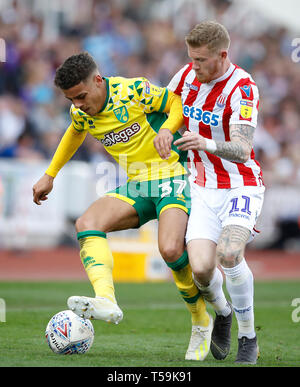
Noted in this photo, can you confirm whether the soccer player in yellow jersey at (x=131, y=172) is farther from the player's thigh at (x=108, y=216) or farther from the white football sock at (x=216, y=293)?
the white football sock at (x=216, y=293)

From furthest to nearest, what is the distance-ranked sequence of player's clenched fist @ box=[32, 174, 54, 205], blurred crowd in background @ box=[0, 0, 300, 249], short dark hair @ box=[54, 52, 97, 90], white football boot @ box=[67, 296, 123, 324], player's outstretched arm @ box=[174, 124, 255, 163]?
blurred crowd in background @ box=[0, 0, 300, 249]
player's clenched fist @ box=[32, 174, 54, 205]
short dark hair @ box=[54, 52, 97, 90]
white football boot @ box=[67, 296, 123, 324]
player's outstretched arm @ box=[174, 124, 255, 163]

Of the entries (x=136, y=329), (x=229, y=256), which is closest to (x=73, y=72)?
(x=229, y=256)

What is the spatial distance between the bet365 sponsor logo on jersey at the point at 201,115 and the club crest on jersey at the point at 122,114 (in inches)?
18.0

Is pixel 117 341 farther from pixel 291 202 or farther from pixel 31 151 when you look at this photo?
pixel 291 202

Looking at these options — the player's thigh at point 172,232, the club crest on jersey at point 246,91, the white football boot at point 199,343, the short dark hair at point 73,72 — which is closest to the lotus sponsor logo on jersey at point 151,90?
the short dark hair at point 73,72

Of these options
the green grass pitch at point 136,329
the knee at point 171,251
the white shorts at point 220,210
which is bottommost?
the green grass pitch at point 136,329

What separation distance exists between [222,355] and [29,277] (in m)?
6.68

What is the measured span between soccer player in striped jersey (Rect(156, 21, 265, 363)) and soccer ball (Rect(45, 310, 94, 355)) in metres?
0.91

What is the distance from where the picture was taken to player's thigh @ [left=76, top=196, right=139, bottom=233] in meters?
5.82

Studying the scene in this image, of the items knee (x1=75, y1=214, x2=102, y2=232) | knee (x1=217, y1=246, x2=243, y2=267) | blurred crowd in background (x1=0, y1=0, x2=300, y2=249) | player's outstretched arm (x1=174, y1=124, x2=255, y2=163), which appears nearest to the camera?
player's outstretched arm (x1=174, y1=124, x2=255, y2=163)

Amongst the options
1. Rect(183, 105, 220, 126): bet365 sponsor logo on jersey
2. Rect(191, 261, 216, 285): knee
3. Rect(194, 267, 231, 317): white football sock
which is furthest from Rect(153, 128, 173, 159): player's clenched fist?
Rect(194, 267, 231, 317): white football sock

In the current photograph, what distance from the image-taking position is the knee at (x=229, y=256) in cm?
524

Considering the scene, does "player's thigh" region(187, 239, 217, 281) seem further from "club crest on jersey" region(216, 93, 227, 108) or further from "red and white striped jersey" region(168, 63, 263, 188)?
"club crest on jersey" region(216, 93, 227, 108)

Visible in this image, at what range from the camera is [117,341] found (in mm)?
6496
